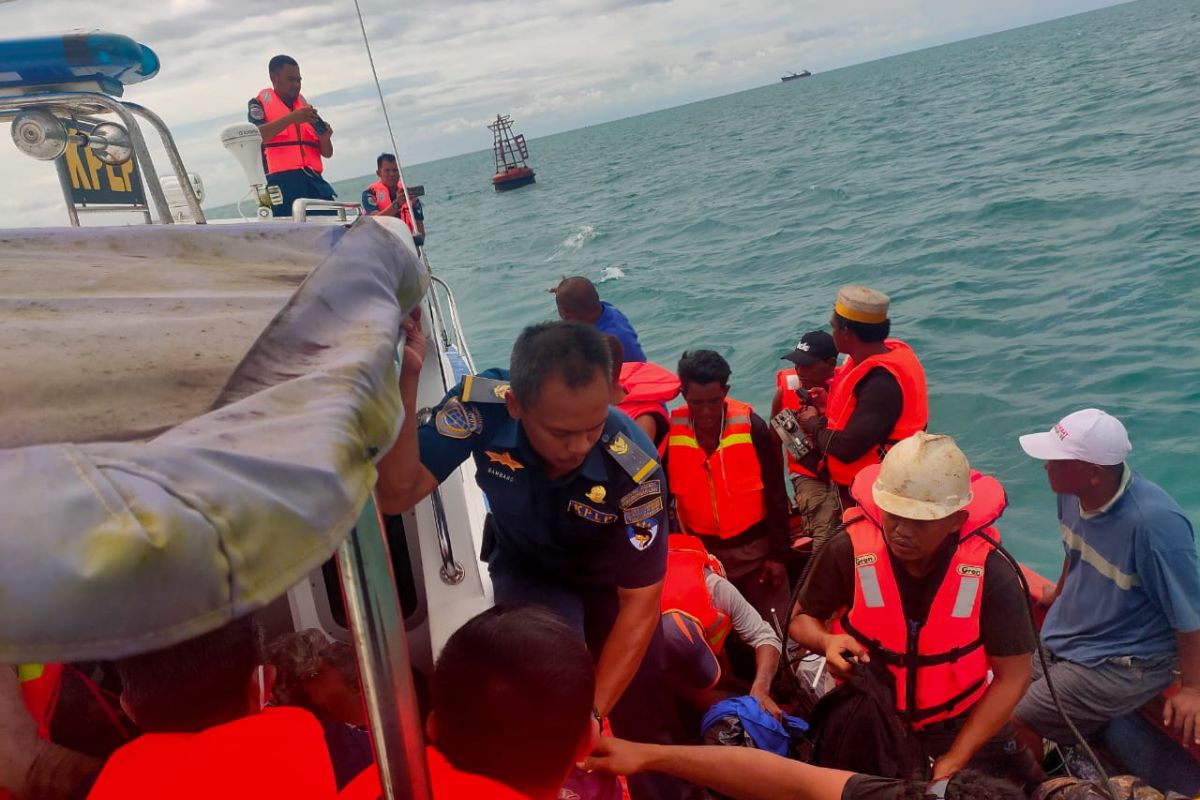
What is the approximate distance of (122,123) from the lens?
254cm

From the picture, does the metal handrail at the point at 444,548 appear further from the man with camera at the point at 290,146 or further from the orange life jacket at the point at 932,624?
the man with camera at the point at 290,146

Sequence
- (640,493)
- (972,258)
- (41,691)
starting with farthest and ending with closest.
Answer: (972,258) < (640,493) < (41,691)

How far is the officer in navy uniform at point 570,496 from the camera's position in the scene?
1989 mm

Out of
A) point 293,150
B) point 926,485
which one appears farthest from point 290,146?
point 926,485

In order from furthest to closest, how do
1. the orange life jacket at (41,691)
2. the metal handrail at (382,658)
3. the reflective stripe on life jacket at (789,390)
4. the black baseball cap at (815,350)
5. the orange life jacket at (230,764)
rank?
1. the reflective stripe on life jacket at (789,390)
2. the black baseball cap at (815,350)
3. the orange life jacket at (41,691)
4. the orange life jacket at (230,764)
5. the metal handrail at (382,658)

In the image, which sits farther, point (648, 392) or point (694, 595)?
point (648, 392)

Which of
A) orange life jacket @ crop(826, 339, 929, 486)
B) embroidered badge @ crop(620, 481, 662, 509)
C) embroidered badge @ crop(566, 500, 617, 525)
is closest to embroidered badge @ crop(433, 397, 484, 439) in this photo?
embroidered badge @ crop(566, 500, 617, 525)

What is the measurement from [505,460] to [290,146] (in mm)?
4566

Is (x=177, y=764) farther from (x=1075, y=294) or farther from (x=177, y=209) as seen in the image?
(x=1075, y=294)

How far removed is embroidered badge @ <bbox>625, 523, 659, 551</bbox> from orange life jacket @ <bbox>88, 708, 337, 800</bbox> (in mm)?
1027

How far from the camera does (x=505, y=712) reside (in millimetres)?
1289

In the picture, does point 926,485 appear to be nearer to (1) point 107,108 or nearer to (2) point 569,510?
(2) point 569,510

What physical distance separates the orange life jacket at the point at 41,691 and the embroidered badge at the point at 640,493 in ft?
4.41

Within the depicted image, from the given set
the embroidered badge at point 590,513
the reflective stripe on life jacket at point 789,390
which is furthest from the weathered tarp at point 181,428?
the reflective stripe on life jacket at point 789,390
